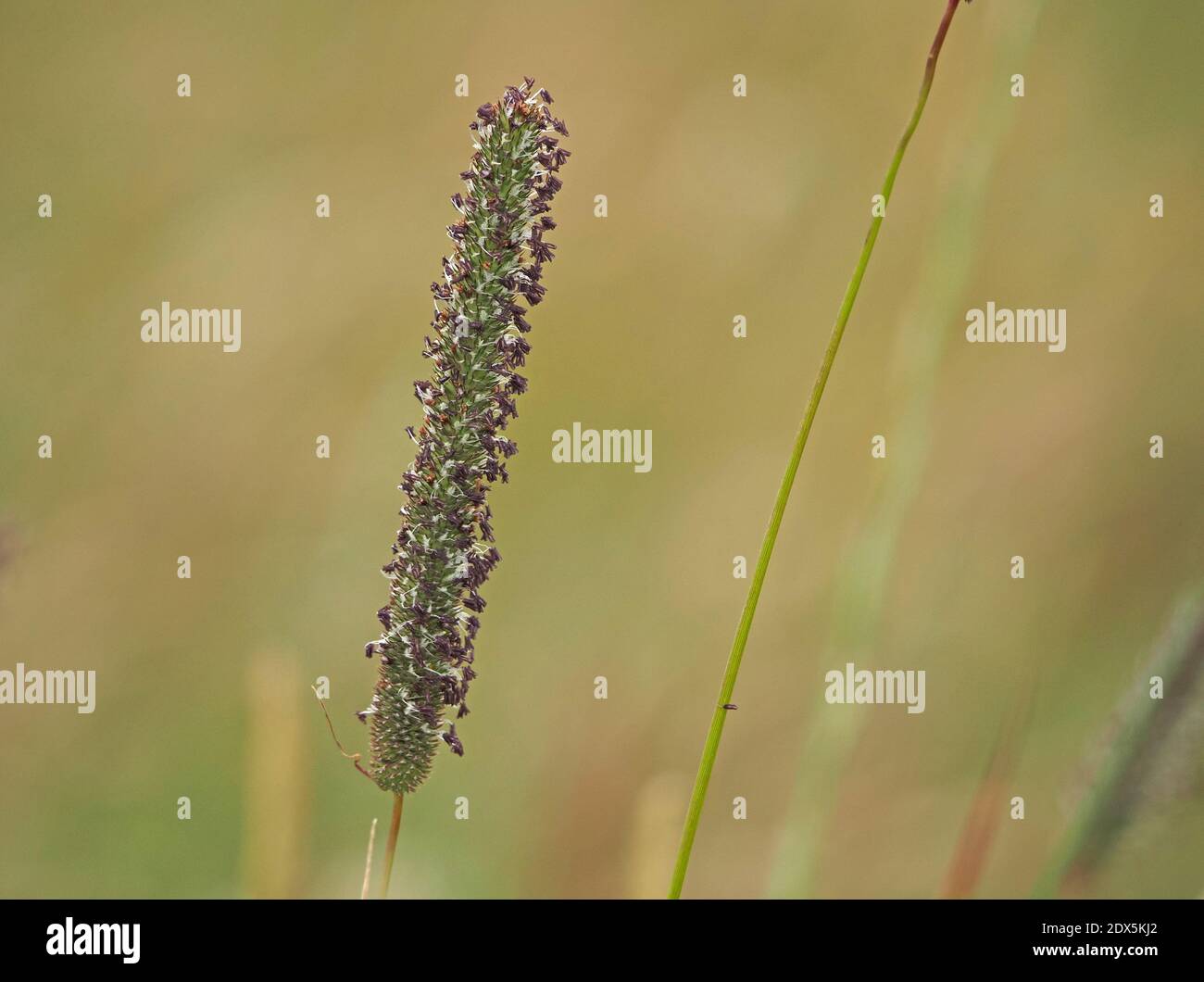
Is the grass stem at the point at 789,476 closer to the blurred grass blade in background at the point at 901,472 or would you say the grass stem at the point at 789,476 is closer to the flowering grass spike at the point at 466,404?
the flowering grass spike at the point at 466,404

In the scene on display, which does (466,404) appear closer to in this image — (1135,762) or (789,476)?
(789,476)

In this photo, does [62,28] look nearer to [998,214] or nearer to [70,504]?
[70,504]

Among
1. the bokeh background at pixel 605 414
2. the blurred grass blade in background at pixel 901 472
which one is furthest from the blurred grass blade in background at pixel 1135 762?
the bokeh background at pixel 605 414

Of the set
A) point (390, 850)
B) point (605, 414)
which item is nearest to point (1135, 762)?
point (390, 850)

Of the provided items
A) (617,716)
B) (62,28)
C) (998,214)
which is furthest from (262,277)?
(998,214)

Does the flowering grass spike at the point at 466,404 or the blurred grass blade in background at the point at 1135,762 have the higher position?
the flowering grass spike at the point at 466,404

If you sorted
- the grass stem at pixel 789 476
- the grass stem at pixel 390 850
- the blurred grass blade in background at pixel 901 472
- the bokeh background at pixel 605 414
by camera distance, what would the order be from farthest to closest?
the bokeh background at pixel 605 414, the blurred grass blade in background at pixel 901 472, the grass stem at pixel 390 850, the grass stem at pixel 789 476

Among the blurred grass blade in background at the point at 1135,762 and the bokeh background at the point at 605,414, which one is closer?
the blurred grass blade in background at the point at 1135,762
